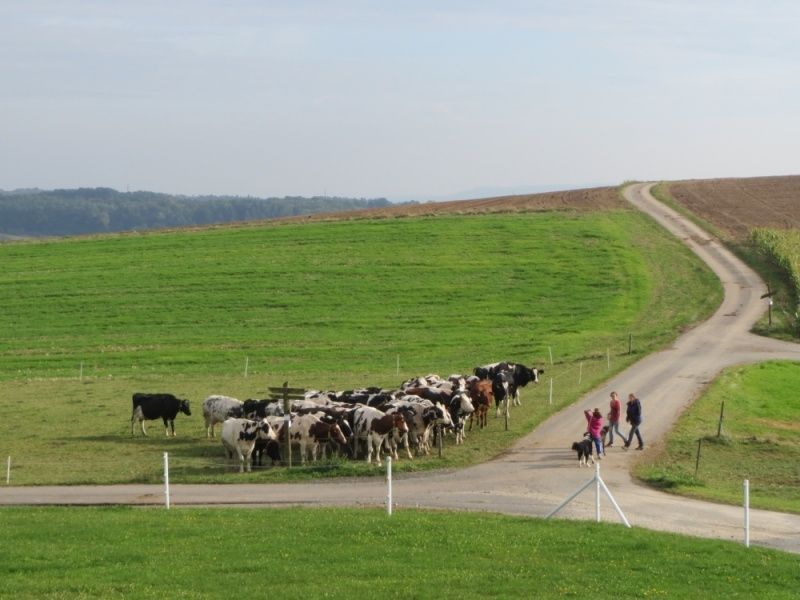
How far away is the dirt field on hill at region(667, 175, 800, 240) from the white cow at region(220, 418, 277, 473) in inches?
2305

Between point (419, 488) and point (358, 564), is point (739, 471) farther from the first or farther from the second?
point (358, 564)

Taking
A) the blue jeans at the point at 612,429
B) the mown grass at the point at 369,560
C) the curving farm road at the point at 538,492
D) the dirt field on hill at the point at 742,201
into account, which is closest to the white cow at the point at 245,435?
the curving farm road at the point at 538,492

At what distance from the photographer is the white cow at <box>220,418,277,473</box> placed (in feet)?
104

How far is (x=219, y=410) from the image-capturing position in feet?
119

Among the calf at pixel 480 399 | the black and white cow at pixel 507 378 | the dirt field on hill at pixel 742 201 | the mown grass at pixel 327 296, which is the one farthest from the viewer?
the dirt field on hill at pixel 742 201

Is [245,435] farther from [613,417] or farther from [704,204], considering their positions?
[704,204]

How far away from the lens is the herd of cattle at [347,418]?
105 feet

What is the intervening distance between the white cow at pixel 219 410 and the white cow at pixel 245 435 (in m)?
3.87

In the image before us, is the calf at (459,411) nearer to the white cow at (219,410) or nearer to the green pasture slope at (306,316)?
the green pasture slope at (306,316)

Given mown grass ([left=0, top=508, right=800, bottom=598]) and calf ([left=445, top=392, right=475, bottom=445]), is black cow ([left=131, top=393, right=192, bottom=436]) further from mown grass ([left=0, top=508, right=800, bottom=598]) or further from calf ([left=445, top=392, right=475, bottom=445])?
mown grass ([left=0, top=508, right=800, bottom=598])

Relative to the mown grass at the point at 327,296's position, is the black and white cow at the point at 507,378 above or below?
below

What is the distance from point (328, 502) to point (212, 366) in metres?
26.9

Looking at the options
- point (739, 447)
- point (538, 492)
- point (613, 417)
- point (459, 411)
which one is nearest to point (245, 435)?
point (459, 411)

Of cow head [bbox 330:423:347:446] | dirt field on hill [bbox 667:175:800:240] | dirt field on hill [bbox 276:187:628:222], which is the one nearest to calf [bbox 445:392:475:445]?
cow head [bbox 330:423:347:446]
